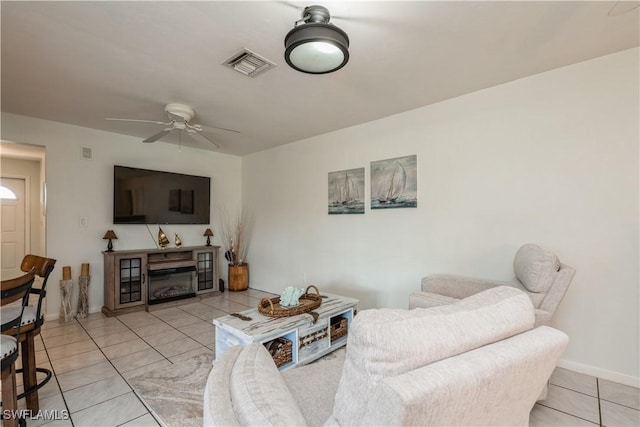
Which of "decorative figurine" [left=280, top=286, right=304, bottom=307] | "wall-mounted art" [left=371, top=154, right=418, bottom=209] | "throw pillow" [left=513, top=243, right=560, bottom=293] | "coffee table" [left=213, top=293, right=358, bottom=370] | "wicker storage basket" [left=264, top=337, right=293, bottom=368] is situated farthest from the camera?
"wall-mounted art" [left=371, top=154, right=418, bottom=209]

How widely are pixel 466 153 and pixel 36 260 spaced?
3.34m

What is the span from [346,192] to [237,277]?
2.36m

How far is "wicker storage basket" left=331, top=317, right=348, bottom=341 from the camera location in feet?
8.35

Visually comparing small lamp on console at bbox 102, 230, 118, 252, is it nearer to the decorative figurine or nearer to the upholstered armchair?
the decorative figurine

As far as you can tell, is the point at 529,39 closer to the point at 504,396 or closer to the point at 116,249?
the point at 504,396

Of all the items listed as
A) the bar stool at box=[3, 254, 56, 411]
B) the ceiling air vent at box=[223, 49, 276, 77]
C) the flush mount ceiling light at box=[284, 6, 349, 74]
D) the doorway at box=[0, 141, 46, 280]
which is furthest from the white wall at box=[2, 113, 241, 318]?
the flush mount ceiling light at box=[284, 6, 349, 74]

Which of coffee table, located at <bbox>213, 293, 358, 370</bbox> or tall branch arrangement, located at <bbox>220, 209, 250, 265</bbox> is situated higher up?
tall branch arrangement, located at <bbox>220, 209, 250, 265</bbox>

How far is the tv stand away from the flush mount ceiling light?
3.30 metres

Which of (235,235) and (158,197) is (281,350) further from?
(235,235)

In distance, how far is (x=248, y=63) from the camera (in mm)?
2205

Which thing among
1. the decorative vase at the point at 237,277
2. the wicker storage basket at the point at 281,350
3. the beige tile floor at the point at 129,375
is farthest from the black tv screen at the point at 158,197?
the wicker storage basket at the point at 281,350

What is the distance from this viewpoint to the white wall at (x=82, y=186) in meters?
3.45

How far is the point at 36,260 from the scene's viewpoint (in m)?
1.85

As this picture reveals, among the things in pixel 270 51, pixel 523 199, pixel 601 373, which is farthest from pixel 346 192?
pixel 601 373
